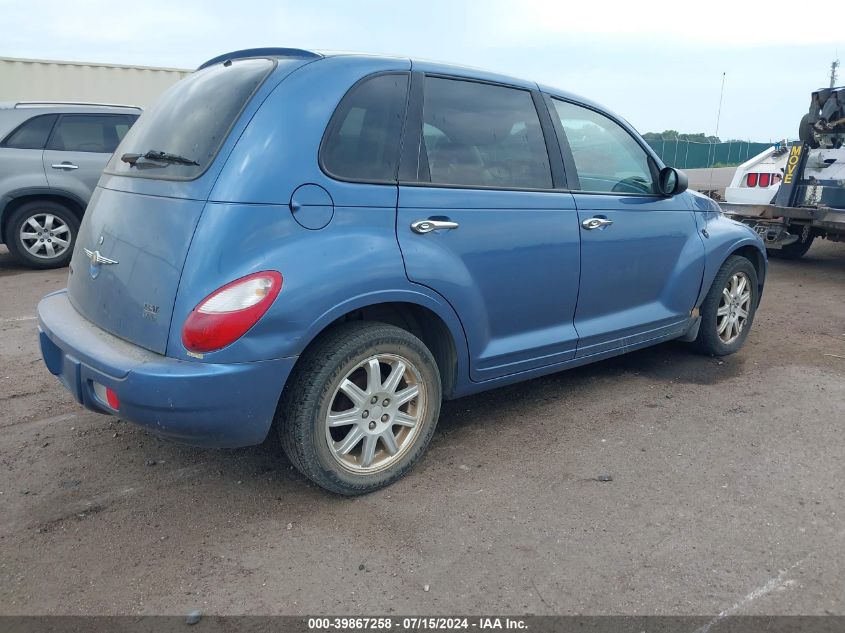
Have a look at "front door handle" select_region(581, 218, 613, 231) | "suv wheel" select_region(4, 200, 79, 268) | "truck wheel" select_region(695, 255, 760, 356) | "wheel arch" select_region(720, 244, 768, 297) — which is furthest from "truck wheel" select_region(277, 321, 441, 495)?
"suv wheel" select_region(4, 200, 79, 268)

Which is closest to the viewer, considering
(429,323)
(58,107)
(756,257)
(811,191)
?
(429,323)

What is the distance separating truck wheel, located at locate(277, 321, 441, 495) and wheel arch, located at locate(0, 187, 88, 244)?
6.24m

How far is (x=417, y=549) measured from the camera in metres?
2.73

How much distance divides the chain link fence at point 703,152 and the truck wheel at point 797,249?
18272 mm

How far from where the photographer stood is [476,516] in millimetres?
2961

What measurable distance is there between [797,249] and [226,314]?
8.90 m

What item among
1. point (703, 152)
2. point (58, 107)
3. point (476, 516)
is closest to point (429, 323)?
point (476, 516)

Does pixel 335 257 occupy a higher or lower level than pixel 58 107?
lower

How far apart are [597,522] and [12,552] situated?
2.33 m

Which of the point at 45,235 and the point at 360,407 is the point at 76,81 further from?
the point at 360,407

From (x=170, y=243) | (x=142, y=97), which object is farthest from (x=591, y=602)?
(x=142, y=97)

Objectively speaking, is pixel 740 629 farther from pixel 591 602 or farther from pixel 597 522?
pixel 597 522

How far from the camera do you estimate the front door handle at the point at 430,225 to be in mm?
3082

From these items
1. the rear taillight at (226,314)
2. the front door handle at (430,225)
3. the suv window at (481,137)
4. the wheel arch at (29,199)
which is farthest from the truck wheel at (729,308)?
the wheel arch at (29,199)
